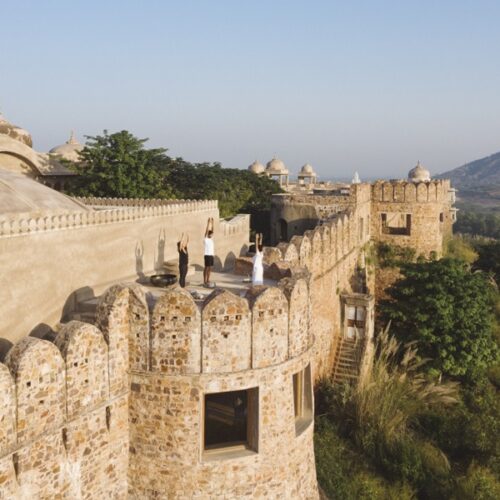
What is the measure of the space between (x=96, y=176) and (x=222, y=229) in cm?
770

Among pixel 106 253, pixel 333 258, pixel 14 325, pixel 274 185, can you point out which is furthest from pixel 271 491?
pixel 274 185

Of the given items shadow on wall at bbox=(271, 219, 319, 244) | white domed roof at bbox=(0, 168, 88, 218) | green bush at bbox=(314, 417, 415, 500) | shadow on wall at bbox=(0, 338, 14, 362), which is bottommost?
green bush at bbox=(314, 417, 415, 500)

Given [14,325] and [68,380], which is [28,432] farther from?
[14,325]

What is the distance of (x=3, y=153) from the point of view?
63.4 ft

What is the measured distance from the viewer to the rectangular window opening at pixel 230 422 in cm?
853

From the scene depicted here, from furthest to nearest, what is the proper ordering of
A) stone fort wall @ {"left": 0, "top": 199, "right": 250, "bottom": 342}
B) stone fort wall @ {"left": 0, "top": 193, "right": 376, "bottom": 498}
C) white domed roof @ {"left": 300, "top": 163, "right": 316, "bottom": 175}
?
white domed roof @ {"left": 300, "top": 163, "right": 316, "bottom": 175}, stone fort wall @ {"left": 0, "top": 199, "right": 250, "bottom": 342}, stone fort wall @ {"left": 0, "top": 193, "right": 376, "bottom": 498}

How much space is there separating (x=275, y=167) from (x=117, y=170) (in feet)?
75.8

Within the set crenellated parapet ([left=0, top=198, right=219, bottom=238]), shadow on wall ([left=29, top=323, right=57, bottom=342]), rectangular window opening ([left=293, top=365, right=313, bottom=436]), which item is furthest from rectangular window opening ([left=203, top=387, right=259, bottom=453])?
crenellated parapet ([left=0, top=198, right=219, bottom=238])

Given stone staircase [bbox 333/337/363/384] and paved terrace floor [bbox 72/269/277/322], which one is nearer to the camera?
paved terrace floor [bbox 72/269/277/322]

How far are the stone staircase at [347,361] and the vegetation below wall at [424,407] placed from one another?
0.60 m

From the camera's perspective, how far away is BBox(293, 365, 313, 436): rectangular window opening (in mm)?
9383

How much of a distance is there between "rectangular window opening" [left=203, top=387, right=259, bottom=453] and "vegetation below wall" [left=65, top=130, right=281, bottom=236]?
12.2 meters

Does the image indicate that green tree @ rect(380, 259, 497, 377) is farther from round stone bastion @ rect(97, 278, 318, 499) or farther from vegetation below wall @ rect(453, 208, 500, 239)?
vegetation below wall @ rect(453, 208, 500, 239)

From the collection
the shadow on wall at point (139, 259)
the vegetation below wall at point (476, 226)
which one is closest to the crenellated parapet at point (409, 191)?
the shadow on wall at point (139, 259)
